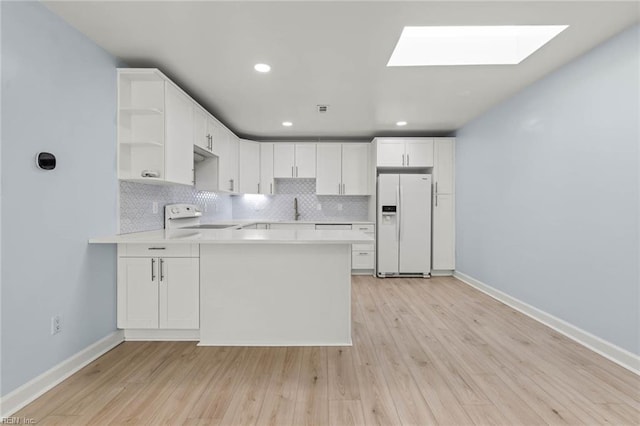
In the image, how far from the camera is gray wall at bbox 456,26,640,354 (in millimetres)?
2061

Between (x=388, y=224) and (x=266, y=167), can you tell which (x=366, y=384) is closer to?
(x=388, y=224)

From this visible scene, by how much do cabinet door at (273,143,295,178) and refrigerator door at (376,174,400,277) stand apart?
61.9 inches

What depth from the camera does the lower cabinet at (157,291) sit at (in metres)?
2.33

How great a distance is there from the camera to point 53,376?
1811 millimetres

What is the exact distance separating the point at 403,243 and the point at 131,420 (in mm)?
3919

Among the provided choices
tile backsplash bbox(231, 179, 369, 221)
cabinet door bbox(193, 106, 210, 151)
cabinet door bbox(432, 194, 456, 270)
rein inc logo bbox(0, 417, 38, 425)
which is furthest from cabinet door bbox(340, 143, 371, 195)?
rein inc logo bbox(0, 417, 38, 425)

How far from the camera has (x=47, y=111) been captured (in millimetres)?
1786

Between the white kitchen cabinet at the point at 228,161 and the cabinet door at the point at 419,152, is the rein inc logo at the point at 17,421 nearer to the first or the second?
the white kitchen cabinet at the point at 228,161

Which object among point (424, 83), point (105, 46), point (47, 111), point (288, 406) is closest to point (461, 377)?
point (288, 406)

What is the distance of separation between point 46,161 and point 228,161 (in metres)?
2.43

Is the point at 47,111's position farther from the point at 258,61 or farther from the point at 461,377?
the point at 461,377

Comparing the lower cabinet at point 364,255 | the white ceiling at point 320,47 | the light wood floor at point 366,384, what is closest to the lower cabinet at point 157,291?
the light wood floor at point 366,384

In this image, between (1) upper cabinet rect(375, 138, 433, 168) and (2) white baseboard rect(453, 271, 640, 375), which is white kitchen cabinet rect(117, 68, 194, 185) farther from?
(2) white baseboard rect(453, 271, 640, 375)

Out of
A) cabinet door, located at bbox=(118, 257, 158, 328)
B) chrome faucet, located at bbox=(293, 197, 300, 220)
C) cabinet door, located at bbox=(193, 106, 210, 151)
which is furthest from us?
chrome faucet, located at bbox=(293, 197, 300, 220)
